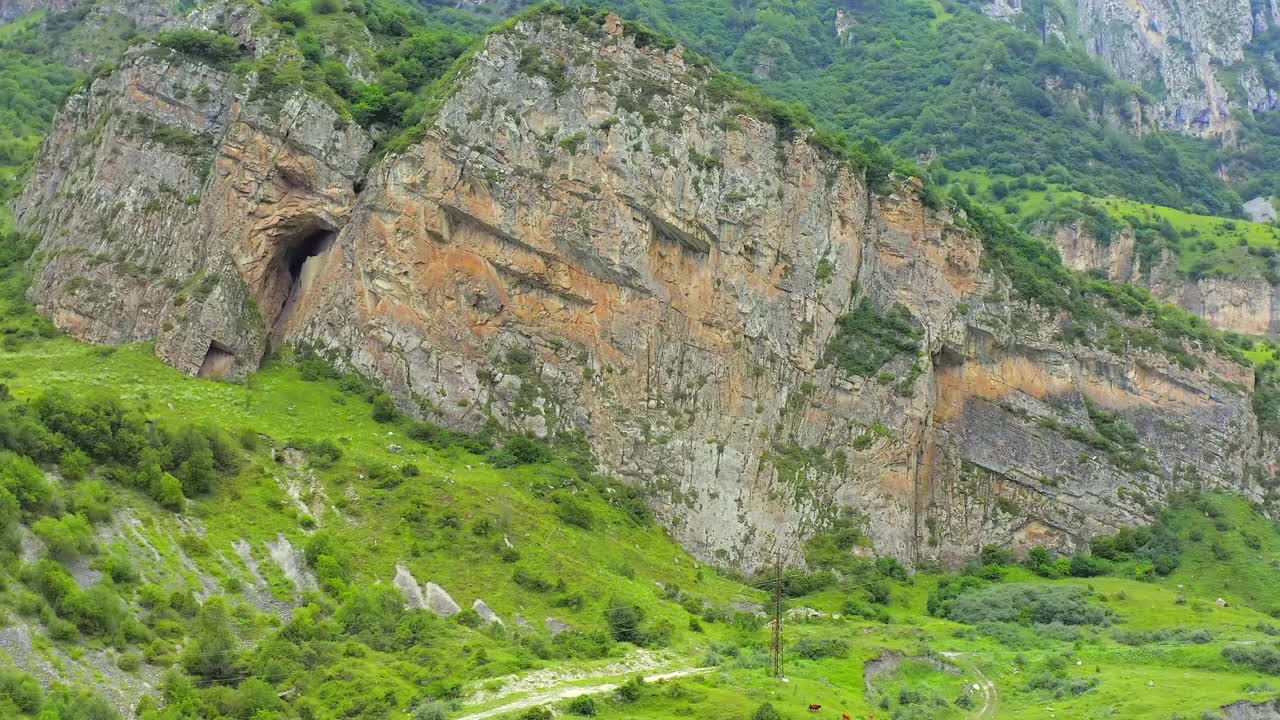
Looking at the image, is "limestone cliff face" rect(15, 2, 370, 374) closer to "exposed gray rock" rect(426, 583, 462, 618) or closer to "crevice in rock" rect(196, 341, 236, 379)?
"crevice in rock" rect(196, 341, 236, 379)

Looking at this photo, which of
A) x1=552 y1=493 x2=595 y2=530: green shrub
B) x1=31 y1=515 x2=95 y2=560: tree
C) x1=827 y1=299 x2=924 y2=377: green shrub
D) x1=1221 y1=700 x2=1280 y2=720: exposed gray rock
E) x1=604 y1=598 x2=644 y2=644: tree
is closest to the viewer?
x1=31 y1=515 x2=95 y2=560: tree

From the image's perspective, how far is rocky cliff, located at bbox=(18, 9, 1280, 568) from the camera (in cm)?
8844

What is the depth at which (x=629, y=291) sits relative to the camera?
3597 inches

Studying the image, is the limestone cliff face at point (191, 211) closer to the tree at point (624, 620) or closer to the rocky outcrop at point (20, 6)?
the tree at point (624, 620)

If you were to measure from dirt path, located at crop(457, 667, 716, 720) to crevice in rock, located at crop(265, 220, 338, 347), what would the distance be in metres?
41.2

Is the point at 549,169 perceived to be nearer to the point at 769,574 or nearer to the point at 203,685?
the point at 769,574

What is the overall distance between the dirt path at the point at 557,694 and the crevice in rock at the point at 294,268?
41.2m

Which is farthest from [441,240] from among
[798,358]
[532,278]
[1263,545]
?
[1263,545]

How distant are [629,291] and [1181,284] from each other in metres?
84.6

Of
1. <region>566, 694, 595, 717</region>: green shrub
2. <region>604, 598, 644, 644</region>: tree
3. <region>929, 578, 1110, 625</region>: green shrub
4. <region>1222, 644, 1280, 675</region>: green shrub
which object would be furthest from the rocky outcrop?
<region>1222, 644, 1280, 675</region>: green shrub

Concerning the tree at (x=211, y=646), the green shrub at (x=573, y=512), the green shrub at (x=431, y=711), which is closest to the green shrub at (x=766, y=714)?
the green shrub at (x=431, y=711)

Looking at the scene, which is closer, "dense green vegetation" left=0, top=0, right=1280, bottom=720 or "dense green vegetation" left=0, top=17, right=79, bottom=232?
"dense green vegetation" left=0, top=0, right=1280, bottom=720

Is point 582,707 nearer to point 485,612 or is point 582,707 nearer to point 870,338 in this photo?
point 485,612

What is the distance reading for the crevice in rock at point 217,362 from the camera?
85250mm
